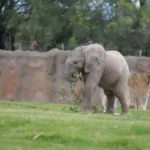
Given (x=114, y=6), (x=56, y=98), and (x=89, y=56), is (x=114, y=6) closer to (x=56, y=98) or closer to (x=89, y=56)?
(x=56, y=98)

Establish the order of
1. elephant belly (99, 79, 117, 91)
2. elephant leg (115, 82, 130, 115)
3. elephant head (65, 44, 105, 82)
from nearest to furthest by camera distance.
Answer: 1. elephant head (65, 44, 105, 82)
2. elephant belly (99, 79, 117, 91)
3. elephant leg (115, 82, 130, 115)

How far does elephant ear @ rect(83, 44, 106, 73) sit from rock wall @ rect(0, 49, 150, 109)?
25.2 ft

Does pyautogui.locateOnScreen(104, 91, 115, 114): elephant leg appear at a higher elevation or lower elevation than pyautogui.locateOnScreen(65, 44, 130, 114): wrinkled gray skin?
lower

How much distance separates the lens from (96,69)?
13.4 m

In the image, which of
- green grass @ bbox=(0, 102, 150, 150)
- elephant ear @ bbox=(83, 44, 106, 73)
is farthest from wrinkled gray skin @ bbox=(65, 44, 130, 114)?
green grass @ bbox=(0, 102, 150, 150)

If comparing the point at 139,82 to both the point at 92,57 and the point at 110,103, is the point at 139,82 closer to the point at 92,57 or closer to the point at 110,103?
the point at 110,103

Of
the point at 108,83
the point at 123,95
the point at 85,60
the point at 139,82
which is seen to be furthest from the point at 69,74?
the point at 139,82

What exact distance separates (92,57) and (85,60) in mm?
185

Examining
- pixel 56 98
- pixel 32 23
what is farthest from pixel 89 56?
pixel 32 23

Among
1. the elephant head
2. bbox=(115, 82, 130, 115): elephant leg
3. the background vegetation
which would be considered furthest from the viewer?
the background vegetation

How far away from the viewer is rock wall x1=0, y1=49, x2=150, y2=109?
70.0 feet

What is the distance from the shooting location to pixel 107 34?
2747 centimetres

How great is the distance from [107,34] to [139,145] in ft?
66.3

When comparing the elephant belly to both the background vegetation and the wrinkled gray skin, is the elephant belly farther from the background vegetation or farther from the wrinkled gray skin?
the background vegetation
